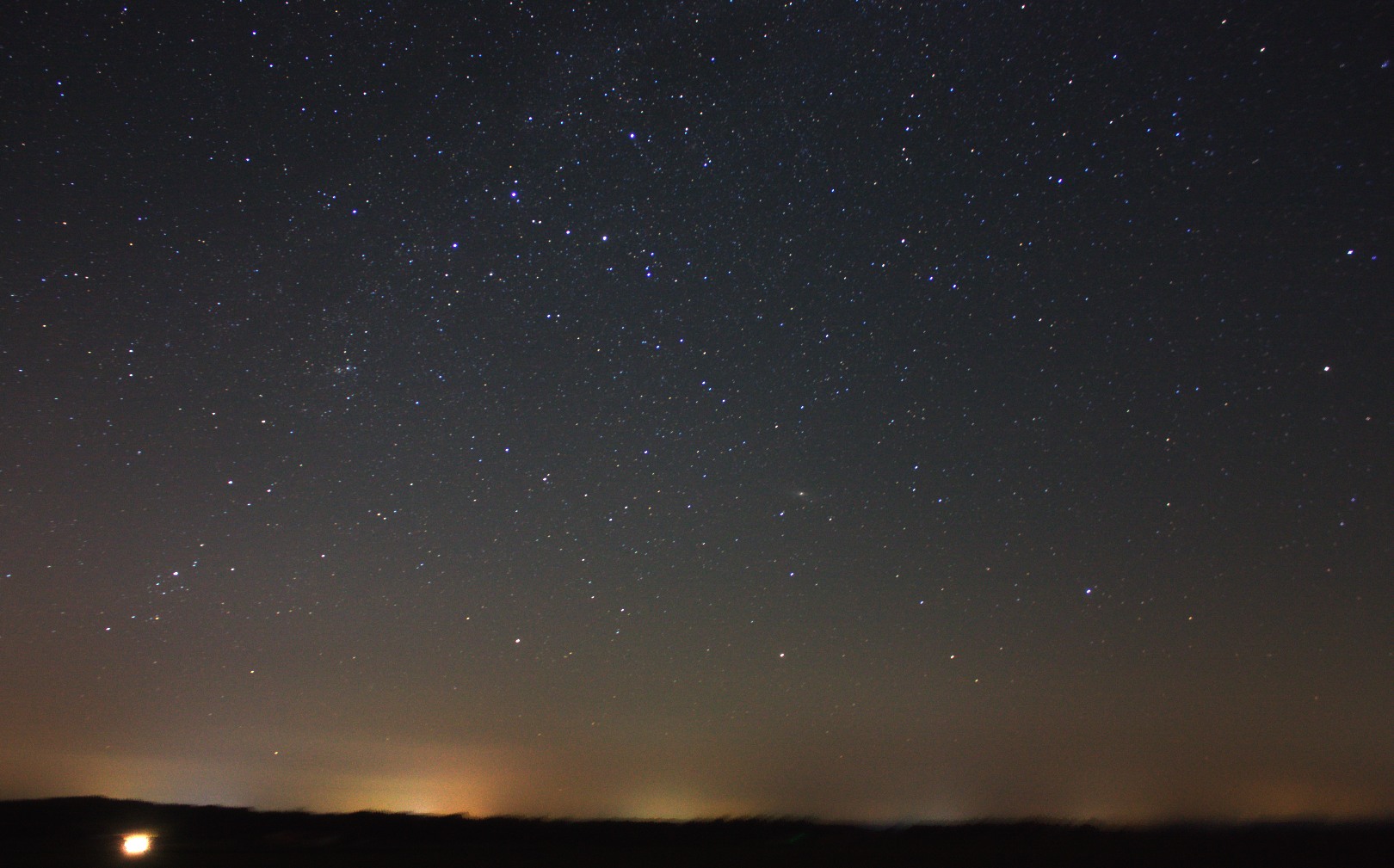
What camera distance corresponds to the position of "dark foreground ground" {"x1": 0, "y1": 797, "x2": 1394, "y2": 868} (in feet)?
37.4

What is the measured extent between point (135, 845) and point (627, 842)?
7265mm

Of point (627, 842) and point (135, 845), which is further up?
point (135, 845)

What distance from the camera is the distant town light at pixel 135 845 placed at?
11.4 meters

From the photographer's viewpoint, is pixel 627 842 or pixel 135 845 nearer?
pixel 135 845

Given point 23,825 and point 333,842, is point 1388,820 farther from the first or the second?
point 23,825

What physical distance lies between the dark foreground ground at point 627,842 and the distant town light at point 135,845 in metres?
0.17

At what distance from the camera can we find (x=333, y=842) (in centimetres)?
1339

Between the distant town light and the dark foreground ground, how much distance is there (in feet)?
0.57

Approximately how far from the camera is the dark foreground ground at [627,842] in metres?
11.4

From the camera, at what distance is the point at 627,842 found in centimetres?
1444

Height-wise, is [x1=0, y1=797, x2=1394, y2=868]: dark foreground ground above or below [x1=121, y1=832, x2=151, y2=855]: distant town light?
below

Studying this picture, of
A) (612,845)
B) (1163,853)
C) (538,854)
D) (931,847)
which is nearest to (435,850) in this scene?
(538,854)

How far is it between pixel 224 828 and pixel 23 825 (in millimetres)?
3740

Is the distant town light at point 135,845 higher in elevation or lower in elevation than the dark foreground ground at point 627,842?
higher
